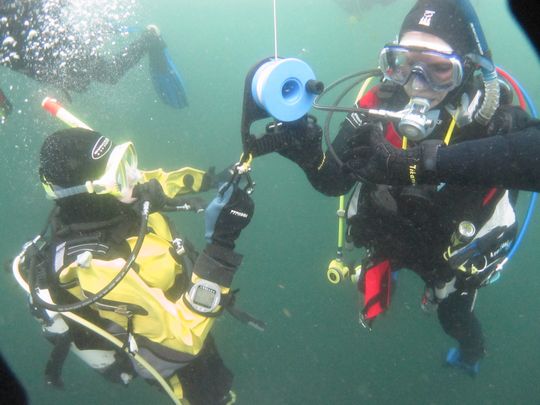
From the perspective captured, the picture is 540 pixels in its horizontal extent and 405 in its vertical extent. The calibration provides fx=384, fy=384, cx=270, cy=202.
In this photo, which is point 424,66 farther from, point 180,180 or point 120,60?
point 120,60

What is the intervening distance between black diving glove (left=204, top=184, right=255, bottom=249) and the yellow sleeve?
67.0 inches

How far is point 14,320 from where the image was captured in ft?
42.6

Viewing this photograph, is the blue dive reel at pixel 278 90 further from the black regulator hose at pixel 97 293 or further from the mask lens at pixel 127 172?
the mask lens at pixel 127 172

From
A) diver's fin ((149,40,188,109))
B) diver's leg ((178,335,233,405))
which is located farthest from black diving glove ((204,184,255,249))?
diver's fin ((149,40,188,109))

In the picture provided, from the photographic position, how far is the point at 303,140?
227 centimetres

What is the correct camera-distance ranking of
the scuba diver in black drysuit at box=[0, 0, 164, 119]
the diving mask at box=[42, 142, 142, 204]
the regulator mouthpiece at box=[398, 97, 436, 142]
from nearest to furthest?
the regulator mouthpiece at box=[398, 97, 436, 142] → the diving mask at box=[42, 142, 142, 204] → the scuba diver in black drysuit at box=[0, 0, 164, 119]

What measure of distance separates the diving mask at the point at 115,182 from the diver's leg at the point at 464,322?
302 cm

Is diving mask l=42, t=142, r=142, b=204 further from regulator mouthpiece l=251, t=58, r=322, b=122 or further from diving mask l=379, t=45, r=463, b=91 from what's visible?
diving mask l=379, t=45, r=463, b=91

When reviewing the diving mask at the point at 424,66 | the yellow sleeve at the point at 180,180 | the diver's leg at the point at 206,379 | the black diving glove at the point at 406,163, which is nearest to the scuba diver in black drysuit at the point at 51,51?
the yellow sleeve at the point at 180,180

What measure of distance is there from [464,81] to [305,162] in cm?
104

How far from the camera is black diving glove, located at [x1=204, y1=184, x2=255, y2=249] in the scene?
7.08 feet

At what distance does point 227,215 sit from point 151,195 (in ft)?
2.65

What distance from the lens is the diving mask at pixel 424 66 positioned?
2.12 meters

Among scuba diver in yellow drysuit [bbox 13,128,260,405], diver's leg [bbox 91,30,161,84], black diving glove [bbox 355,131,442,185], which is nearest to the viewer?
black diving glove [bbox 355,131,442,185]
